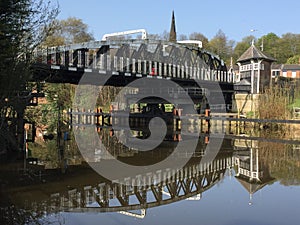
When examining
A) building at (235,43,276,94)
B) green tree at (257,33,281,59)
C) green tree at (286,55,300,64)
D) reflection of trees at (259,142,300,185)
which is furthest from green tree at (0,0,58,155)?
green tree at (257,33,281,59)

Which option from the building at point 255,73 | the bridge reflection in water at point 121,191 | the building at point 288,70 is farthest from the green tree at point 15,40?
the building at point 288,70

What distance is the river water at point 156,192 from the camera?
7.70 metres

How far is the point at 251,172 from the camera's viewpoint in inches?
505

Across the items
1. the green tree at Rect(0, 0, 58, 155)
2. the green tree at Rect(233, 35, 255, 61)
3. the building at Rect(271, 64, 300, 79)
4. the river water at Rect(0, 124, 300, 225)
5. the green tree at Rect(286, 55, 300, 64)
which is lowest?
the river water at Rect(0, 124, 300, 225)

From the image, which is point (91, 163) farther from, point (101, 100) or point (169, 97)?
point (101, 100)

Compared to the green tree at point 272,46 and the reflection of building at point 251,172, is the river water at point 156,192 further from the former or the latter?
the green tree at point 272,46

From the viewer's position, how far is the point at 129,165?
45.0 feet

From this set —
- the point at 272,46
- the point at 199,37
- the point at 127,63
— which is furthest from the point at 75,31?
the point at 272,46

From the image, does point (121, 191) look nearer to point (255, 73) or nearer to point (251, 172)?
point (251, 172)

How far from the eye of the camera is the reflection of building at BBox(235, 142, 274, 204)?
431 inches

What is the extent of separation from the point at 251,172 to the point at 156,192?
4547 mm

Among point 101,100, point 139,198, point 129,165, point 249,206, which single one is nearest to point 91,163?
point 129,165

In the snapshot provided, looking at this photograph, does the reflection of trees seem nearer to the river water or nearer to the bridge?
the river water

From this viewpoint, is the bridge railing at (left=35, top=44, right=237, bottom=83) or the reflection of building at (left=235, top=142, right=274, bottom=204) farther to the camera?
the bridge railing at (left=35, top=44, right=237, bottom=83)
